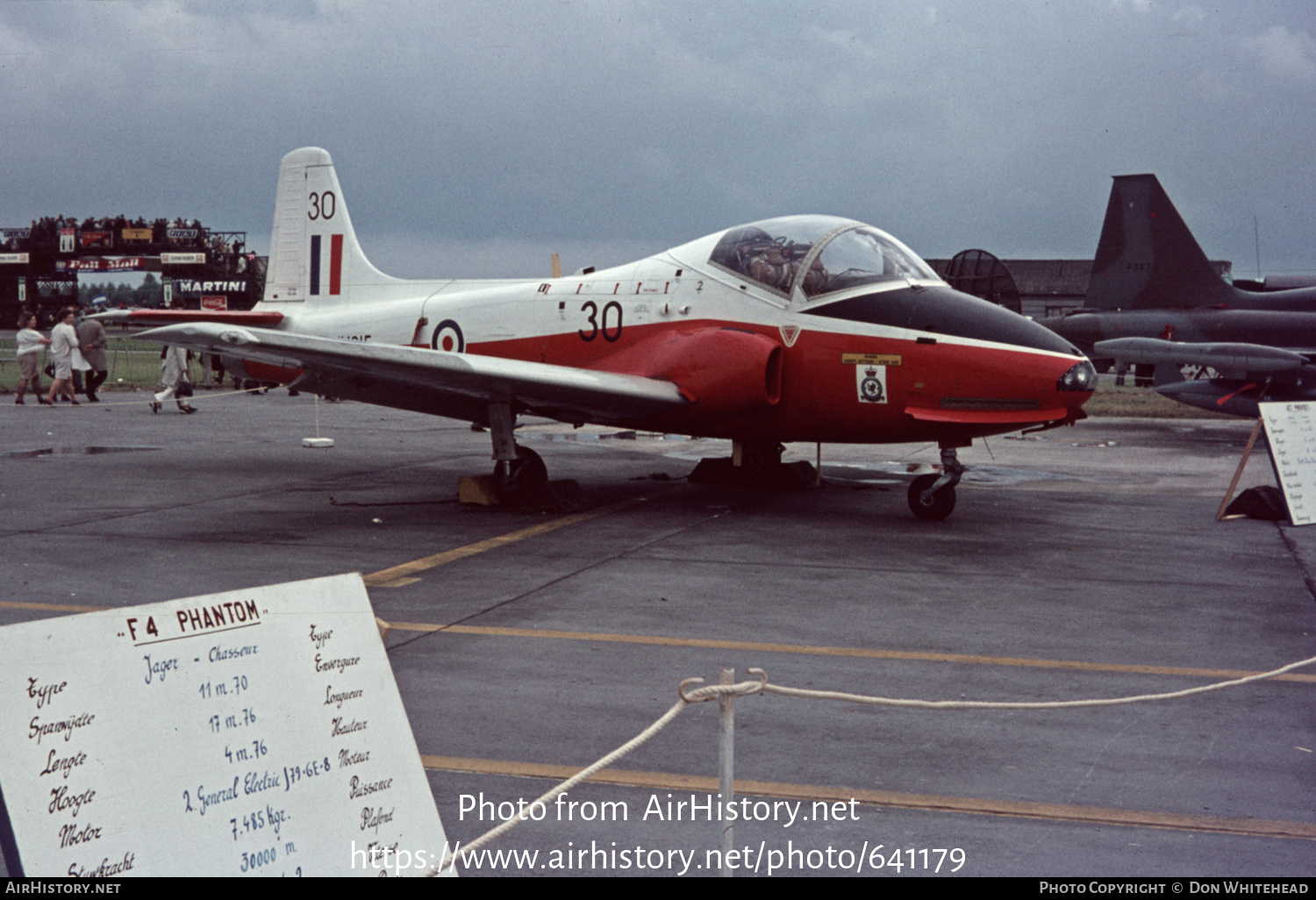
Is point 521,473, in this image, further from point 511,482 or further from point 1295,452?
point 1295,452

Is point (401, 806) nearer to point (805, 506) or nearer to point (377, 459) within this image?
point (805, 506)

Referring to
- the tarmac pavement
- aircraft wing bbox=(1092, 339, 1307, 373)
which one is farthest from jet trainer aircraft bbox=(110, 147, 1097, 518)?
aircraft wing bbox=(1092, 339, 1307, 373)

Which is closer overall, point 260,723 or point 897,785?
point 260,723

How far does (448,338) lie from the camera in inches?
506

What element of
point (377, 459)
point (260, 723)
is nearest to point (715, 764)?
point (260, 723)

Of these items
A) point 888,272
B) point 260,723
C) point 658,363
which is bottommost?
point 260,723

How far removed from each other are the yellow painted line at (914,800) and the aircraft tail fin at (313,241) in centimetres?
1055

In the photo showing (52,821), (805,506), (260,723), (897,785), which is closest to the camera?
(52,821)

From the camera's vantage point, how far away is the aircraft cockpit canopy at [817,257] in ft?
35.3

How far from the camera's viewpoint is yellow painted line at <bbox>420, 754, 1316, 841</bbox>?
13.3 ft

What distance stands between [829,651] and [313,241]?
Answer: 10.4 meters

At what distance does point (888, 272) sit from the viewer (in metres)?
10.8

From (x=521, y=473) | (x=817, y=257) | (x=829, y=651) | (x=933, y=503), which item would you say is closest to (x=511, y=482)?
(x=521, y=473)

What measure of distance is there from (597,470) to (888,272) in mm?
5360
